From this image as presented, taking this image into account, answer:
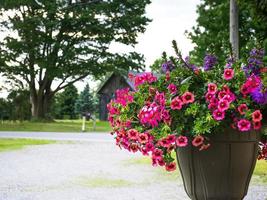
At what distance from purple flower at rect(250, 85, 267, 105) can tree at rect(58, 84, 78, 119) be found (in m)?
59.6

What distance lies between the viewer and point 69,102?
2579 inches

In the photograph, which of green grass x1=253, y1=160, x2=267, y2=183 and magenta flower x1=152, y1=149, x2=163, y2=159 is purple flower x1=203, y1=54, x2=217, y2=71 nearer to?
magenta flower x1=152, y1=149, x2=163, y2=159

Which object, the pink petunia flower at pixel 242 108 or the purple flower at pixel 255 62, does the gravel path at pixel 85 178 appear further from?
the pink petunia flower at pixel 242 108

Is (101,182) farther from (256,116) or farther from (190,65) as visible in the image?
(256,116)

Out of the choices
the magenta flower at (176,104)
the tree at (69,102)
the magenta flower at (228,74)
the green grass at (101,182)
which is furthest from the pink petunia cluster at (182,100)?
the tree at (69,102)

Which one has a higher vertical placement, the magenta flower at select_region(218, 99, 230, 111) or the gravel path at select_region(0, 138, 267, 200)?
the magenta flower at select_region(218, 99, 230, 111)

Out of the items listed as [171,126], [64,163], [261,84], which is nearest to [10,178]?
[64,163]

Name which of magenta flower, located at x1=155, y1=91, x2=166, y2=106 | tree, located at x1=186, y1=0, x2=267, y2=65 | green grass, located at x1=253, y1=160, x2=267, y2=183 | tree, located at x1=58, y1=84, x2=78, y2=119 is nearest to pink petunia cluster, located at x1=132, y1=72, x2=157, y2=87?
magenta flower, located at x1=155, y1=91, x2=166, y2=106

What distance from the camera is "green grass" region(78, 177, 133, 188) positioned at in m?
7.94

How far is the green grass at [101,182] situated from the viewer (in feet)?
26.0

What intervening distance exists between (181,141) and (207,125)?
0.28m

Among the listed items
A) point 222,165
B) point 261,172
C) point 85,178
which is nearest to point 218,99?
point 222,165

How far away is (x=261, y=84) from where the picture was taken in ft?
14.6

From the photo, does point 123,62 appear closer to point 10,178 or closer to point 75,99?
point 10,178
